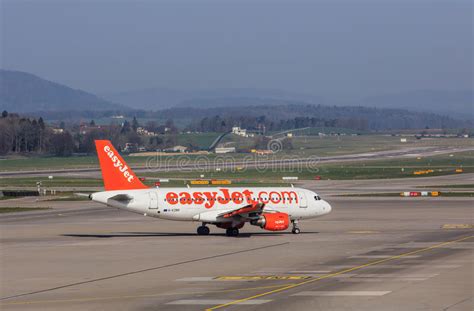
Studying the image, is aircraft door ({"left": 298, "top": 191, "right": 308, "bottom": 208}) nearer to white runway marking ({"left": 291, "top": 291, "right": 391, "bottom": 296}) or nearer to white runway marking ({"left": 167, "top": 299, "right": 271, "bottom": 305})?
white runway marking ({"left": 291, "top": 291, "right": 391, "bottom": 296})

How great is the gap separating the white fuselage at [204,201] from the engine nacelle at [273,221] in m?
2.17

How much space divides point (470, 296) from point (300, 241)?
71.7ft

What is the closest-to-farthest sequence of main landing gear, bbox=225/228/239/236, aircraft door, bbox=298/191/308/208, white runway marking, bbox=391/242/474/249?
white runway marking, bbox=391/242/474/249 → main landing gear, bbox=225/228/239/236 → aircraft door, bbox=298/191/308/208

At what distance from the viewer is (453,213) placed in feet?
249

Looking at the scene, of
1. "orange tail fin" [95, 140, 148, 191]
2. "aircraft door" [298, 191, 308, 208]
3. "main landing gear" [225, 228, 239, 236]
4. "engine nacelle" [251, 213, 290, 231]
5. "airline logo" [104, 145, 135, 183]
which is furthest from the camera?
"aircraft door" [298, 191, 308, 208]

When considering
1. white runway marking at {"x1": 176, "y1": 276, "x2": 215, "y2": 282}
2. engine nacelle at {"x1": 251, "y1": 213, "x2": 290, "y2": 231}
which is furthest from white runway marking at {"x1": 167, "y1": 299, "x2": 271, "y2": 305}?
engine nacelle at {"x1": 251, "y1": 213, "x2": 290, "y2": 231}

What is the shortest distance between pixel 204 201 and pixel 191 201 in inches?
34.3

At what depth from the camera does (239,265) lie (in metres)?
43.6

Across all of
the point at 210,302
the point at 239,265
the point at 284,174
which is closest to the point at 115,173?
the point at 239,265

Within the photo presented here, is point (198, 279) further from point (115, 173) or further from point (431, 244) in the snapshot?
point (115, 173)

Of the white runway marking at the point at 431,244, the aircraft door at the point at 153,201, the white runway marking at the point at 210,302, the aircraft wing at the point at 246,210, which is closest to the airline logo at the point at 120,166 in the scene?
the aircraft door at the point at 153,201

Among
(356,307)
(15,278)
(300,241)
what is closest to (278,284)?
(356,307)

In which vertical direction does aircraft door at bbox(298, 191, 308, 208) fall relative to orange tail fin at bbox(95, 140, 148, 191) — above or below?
below

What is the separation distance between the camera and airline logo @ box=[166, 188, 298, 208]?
189 ft
